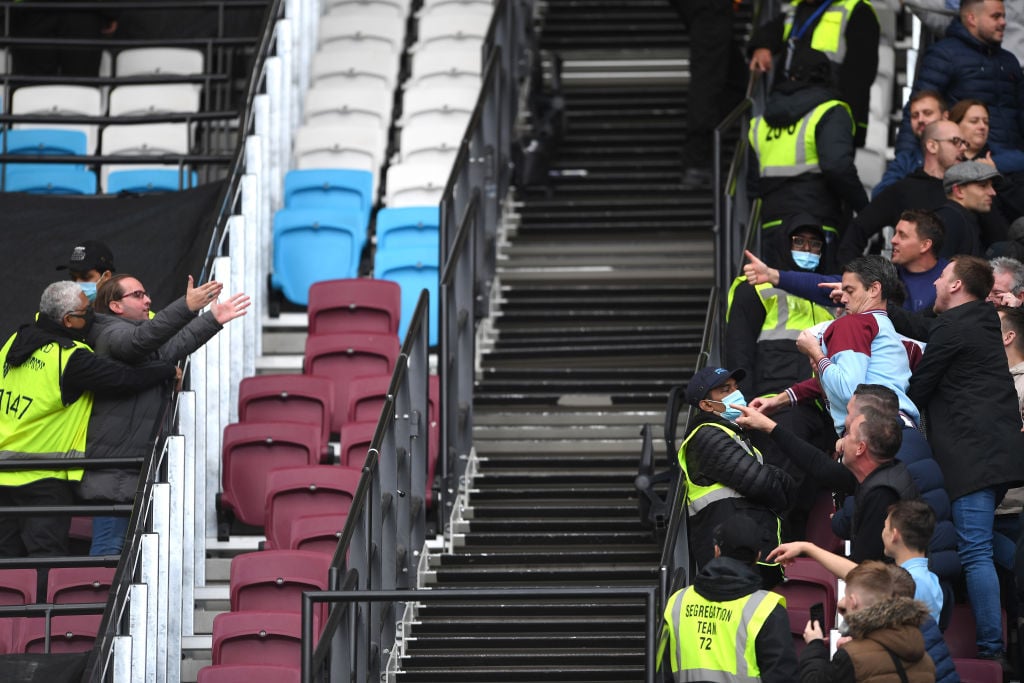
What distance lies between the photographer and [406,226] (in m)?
11.2

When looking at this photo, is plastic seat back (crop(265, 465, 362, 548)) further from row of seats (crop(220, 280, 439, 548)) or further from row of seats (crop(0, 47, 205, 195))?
row of seats (crop(0, 47, 205, 195))

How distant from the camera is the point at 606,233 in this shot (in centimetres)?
1155

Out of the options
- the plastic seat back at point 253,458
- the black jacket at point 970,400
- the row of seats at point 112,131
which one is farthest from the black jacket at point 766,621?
the row of seats at point 112,131

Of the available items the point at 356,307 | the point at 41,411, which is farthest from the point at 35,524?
the point at 356,307

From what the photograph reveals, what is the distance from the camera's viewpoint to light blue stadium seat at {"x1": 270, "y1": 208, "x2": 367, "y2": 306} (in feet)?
36.2

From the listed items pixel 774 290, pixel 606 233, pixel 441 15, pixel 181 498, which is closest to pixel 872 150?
pixel 606 233

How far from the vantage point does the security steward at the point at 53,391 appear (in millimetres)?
8586

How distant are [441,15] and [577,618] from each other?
5734 millimetres

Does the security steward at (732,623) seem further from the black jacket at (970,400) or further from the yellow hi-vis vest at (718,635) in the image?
the black jacket at (970,400)

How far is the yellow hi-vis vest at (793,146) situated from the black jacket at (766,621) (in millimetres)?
3331

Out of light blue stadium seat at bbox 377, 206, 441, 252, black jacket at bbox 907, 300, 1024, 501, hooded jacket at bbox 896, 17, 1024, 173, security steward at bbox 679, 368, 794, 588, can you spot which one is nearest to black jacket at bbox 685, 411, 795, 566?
security steward at bbox 679, 368, 794, 588

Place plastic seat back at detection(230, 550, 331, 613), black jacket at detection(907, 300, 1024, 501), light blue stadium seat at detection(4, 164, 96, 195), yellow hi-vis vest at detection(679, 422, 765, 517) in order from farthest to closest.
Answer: light blue stadium seat at detection(4, 164, 96, 195) → plastic seat back at detection(230, 550, 331, 613) → yellow hi-vis vest at detection(679, 422, 765, 517) → black jacket at detection(907, 300, 1024, 501)

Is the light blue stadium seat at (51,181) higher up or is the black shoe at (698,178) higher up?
the light blue stadium seat at (51,181)

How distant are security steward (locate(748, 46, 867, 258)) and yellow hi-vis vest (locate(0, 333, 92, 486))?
10.4 feet
